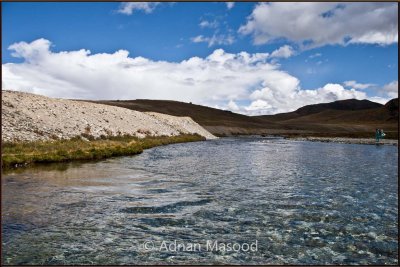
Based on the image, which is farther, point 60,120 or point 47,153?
point 60,120

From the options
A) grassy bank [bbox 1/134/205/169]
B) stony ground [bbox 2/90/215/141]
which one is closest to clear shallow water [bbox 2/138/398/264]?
grassy bank [bbox 1/134/205/169]

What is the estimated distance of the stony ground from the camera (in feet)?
137

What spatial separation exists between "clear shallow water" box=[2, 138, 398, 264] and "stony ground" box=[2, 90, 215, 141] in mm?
19969

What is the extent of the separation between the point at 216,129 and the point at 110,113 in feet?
218

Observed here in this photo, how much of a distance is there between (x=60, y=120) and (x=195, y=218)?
4203 cm

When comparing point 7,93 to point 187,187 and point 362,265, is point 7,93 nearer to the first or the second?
point 187,187

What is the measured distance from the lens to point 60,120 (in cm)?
5044

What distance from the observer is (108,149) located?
38469 millimetres

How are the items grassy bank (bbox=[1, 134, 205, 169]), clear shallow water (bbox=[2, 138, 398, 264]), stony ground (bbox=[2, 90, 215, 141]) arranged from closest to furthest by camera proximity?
1. clear shallow water (bbox=[2, 138, 398, 264])
2. grassy bank (bbox=[1, 134, 205, 169])
3. stony ground (bbox=[2, 90, 215, 141])
